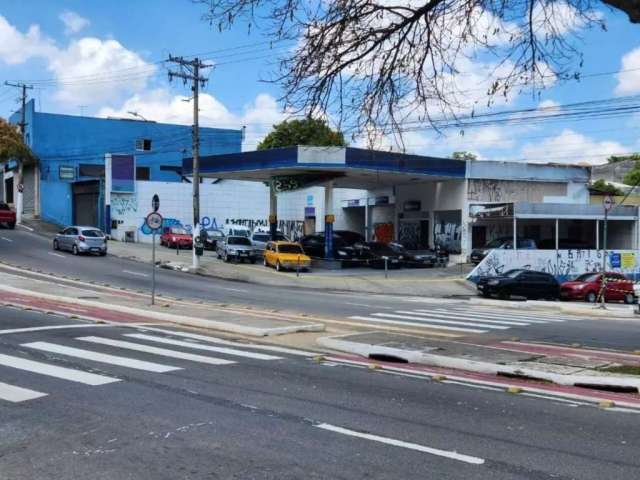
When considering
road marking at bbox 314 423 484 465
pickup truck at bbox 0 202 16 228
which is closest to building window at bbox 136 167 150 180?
pickup truck at bbox 0 202 16 228

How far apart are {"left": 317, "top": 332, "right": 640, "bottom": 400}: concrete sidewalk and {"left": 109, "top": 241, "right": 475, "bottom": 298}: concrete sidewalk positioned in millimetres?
18472

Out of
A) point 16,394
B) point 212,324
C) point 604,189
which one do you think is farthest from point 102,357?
point 604,189

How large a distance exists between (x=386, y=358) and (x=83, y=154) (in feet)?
179

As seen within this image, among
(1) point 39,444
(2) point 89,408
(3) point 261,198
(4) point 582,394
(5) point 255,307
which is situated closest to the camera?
→ (1) point 39,444

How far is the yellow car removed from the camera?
36.4 meters

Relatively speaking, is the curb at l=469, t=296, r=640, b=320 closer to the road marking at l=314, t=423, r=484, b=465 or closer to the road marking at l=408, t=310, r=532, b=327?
the road marking at l=408, t=310, r=532, b=327

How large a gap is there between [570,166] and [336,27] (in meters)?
35.8

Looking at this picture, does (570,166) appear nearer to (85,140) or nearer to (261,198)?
(261,198)

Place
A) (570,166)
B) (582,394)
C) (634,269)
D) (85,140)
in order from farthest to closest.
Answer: (85,140) < (570,166) < (634,269) < (582,394)

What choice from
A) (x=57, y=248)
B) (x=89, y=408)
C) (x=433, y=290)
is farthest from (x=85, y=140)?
(x=89, y=408)

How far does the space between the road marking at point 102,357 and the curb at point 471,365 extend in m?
3.51

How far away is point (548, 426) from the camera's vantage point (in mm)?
6938

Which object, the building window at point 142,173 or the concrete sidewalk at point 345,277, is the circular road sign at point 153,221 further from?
the building window at point 142,173

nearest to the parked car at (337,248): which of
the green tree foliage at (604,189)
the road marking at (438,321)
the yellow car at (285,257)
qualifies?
the yellow car at (285,257)
